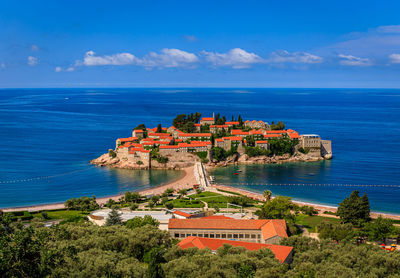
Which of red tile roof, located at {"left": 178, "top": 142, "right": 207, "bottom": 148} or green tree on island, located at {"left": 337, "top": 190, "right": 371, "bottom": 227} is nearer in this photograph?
green tree on island, located at {"left": 337, "top": 190, "right": 371, "bottom": 227}

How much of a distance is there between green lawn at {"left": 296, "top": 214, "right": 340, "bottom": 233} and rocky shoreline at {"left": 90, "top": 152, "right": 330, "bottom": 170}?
28018mm

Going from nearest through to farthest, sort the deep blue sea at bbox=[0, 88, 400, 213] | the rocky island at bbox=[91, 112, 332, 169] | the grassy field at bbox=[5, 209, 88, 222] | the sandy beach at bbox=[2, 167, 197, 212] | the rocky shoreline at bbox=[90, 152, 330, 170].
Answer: the grassy field at bbox=[5, 209, 88, 222], the sandy beach at bbox=[2, 167, 197, 212], the deep blue sea at bbox=[0, 88, 400, 213], the rocky shoreline at bbox=[90, 152, 330, 170], the rocky island at bbox=[91, 112, 332, 169]

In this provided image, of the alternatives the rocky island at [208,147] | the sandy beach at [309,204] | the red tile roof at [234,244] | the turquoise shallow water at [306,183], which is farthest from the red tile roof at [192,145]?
the red tile roof at [234,244]

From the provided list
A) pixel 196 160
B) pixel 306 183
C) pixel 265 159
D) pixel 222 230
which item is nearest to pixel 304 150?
pixel 265 159

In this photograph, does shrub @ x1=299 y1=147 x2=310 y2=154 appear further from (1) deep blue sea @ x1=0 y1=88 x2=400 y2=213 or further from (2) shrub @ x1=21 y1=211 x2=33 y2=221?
(2) shrub @ x1=21 y1=211 x2=33 y2=221

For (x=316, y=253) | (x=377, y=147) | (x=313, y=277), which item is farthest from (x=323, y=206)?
(x=377, y=147)

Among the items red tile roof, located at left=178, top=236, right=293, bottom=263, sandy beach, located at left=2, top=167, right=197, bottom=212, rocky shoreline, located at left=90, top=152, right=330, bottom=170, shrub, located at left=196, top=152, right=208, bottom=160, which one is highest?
shrub, located at left=196, top=152, right=208, bottom=160

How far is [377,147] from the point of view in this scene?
265 feet

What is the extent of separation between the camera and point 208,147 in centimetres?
6775

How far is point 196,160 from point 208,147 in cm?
328

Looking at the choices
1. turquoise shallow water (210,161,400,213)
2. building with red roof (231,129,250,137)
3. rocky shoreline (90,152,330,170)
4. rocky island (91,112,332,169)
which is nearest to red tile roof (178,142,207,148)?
rocky island (91,112,332,169)

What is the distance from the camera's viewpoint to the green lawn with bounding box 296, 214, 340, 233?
1439 inches

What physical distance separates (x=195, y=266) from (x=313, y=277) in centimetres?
635

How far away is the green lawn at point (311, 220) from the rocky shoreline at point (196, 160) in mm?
28018
